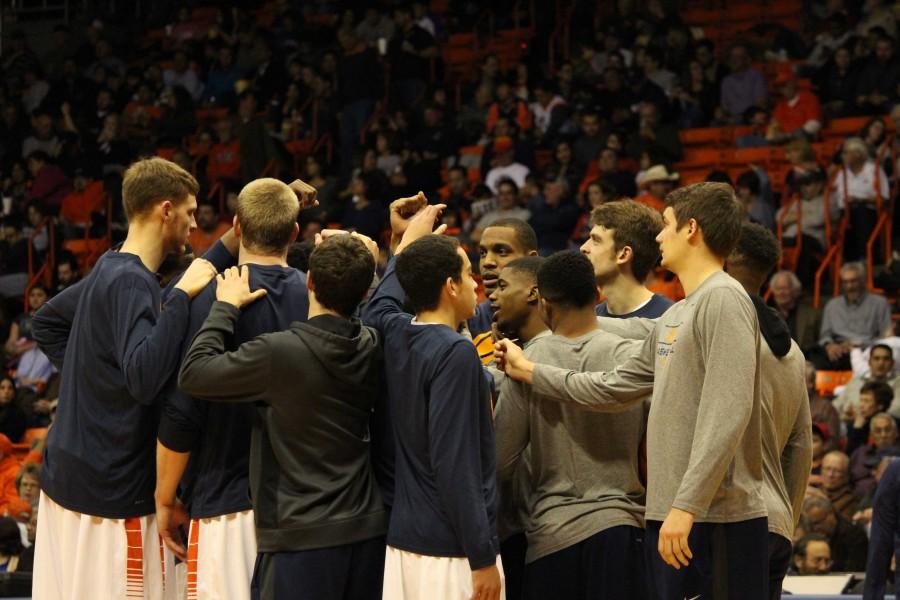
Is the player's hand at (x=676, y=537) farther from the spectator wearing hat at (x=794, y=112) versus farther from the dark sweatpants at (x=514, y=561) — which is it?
the spectator wearing hat at (x=794, y=112)

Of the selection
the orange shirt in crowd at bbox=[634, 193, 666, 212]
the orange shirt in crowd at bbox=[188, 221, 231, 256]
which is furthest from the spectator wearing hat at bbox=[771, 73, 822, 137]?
Result: the orange shirt in crowd at bbox=[188, 221, 231, 256]

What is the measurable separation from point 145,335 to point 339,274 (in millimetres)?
693

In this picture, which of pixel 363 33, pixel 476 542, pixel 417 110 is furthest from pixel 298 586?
pixel 363 33

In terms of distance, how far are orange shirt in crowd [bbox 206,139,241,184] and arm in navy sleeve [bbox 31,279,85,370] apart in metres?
11.8

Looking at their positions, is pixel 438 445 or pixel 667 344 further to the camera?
pixel 667 344

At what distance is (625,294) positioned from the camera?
16.1ft

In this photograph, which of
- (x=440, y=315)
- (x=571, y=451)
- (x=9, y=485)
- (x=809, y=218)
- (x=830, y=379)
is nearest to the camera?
(x=440, y=315)

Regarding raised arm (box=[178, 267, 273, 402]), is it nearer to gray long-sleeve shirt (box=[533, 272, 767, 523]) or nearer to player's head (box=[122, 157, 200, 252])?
player's head (box=[122, 157, 200, 252])

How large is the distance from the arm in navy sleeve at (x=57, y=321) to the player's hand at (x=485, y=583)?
1.75m

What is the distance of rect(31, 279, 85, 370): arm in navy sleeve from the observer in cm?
462

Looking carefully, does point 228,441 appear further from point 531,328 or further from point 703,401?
point 703,401

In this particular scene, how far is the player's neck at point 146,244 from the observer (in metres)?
4.44

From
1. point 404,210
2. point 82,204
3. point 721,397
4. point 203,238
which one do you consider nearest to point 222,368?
point 404,210

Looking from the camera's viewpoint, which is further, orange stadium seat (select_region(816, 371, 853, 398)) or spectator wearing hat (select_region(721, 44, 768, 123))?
spectator wearing hat (select_region(721, 44, 768, 123))
